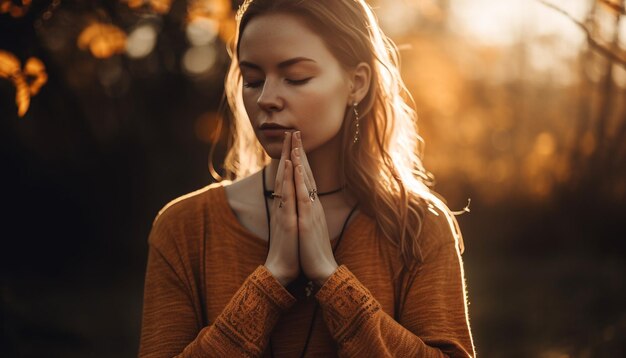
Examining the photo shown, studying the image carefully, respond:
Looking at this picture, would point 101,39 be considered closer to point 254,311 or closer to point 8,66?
point 8,66

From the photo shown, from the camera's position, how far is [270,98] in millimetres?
2152

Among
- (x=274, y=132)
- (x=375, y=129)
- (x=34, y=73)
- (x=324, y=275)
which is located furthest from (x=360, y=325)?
(x=34, y=73)

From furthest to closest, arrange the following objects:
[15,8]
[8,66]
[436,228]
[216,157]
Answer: [216,157]
[15,8]
[8,66]
[436,228]

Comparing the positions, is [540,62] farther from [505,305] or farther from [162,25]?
[162,25]

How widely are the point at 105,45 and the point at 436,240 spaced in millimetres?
2402

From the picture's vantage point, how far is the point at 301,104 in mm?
2174

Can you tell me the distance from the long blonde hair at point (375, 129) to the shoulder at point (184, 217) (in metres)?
0.47

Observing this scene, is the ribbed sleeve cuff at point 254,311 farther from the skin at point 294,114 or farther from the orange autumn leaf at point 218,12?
the orange autumn leaf at point 218,12

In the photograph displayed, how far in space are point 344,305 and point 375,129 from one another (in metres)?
0.73

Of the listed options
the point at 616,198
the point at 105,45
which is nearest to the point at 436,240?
the point at 105,45

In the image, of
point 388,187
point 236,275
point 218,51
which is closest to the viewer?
point 236,275

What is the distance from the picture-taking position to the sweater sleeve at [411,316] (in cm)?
204

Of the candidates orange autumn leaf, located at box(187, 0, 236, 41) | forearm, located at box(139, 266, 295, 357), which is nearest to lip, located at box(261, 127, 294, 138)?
forearm, located at box(139, 266, 295, 357)

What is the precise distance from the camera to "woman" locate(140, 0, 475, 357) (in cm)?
206
